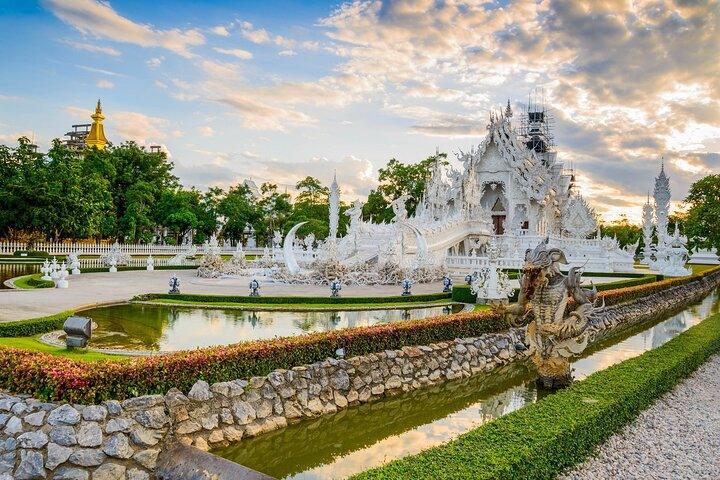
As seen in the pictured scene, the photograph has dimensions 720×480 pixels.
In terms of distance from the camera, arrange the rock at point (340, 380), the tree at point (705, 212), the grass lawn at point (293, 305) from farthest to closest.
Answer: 1. the tree at point (705, 212)
2. the grass lawn at point (293, 305)
3. the rock at point (340, 380)

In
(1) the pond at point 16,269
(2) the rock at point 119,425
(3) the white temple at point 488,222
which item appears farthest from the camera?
(3) the white temple at point 488,222

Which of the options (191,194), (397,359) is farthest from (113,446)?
(191,194)

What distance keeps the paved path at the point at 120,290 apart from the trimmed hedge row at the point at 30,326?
63.3 inches

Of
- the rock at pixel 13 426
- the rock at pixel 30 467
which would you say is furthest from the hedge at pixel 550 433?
the rock at pixel 13 426

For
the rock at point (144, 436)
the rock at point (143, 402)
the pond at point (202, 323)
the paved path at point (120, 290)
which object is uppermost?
the paved path at point (120, 290)

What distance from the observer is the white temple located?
31.2 m

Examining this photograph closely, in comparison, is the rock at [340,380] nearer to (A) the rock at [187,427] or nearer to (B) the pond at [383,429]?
(B) the pond at [383,429]

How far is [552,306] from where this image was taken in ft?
31.4

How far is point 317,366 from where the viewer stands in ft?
30.5

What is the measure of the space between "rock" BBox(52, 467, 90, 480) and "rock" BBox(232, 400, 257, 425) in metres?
2.17

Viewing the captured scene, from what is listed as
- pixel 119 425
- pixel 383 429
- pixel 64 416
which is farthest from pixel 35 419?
pixel 383 429

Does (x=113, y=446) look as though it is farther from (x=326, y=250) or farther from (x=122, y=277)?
(x=326, y=250)

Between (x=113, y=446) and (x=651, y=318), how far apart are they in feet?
72.5

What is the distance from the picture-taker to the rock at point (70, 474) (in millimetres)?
6136
